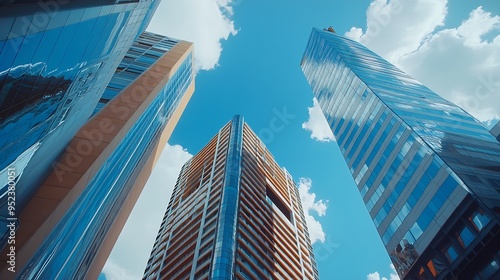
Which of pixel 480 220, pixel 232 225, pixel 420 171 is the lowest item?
pixel 480 220

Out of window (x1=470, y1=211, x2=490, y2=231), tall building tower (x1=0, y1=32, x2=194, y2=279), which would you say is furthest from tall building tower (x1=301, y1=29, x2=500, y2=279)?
tall building tower (x1=0, y1=32, x2=194, y2=279)

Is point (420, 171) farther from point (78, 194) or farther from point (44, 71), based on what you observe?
point (44, 71)

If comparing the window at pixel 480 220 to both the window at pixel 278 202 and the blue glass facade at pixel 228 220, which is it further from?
the window at pixel 278 202

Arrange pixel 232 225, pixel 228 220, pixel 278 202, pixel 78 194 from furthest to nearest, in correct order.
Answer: pixel 278 202 < pixel 228 220 < pixel 232 225 < pixel 78 194

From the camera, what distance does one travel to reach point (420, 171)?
32.3m

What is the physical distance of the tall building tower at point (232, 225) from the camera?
41.3 meters

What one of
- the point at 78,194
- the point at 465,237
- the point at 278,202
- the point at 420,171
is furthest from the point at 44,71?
the point at 278,202

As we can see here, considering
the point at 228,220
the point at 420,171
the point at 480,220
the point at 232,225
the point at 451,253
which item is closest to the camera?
the point at 480,220

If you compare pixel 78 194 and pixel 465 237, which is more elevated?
pixel 465 237

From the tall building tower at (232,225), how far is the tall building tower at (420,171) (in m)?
17.7

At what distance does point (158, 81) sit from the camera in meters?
31.7

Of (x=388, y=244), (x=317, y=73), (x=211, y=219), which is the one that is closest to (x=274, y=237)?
(x=211, y=219)

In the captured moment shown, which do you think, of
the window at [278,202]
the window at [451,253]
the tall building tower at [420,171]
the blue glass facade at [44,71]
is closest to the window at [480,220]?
the tall building tower at [420,171]

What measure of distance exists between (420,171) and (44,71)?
33.4 meters
